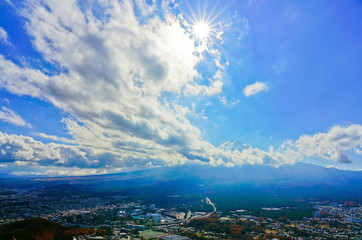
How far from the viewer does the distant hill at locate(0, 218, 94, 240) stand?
35.8 m

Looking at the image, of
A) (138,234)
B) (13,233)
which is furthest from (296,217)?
(13,233)

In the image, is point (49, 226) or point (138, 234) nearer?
point (49, 226)

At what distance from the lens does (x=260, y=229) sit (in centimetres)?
5619

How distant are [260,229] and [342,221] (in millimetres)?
34023

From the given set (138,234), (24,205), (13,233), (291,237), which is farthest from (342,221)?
(24,205)

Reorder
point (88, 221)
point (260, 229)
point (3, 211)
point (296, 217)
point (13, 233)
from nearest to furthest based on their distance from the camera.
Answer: point (13, 233) < point (260, 229) < point (88, 221) < point (296, 217) < point (3, 211)

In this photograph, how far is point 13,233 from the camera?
1405 inches

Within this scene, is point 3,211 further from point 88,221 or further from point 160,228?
point 160,228

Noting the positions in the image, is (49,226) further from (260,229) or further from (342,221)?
(342,221)

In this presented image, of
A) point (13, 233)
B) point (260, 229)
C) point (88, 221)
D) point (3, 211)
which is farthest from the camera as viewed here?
point (3, 211)

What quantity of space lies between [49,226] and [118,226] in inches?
759

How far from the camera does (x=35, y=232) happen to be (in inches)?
1604

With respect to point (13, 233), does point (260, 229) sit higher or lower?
lower

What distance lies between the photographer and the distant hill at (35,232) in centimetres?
3575
